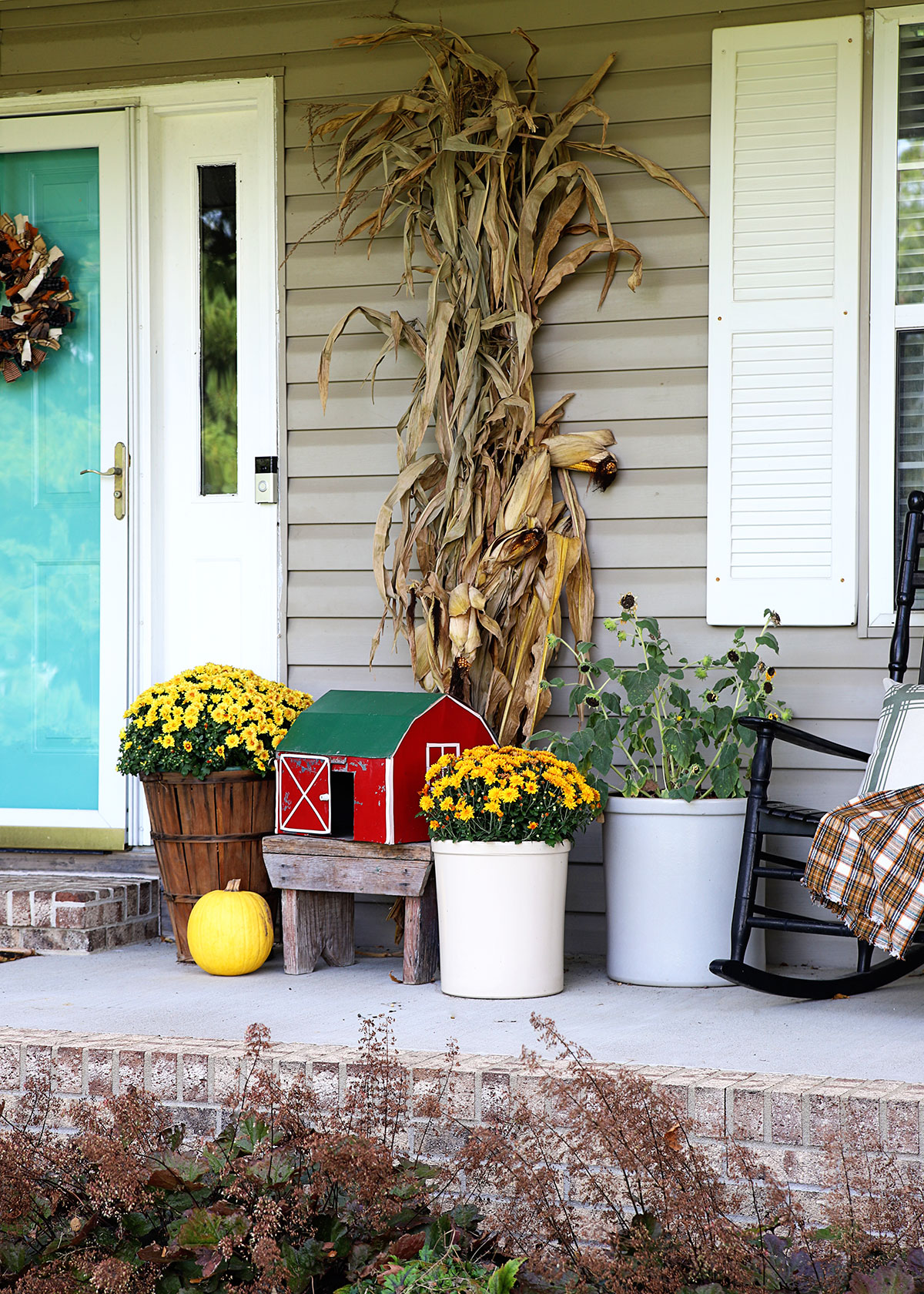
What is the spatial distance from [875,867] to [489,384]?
157cm

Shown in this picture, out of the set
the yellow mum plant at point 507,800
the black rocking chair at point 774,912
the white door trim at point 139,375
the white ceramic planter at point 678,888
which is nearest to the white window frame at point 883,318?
the black rocking chair at point 774,912

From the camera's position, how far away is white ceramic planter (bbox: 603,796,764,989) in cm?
286

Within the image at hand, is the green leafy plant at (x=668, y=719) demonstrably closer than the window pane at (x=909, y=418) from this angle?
Yes

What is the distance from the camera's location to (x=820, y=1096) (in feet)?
6.34

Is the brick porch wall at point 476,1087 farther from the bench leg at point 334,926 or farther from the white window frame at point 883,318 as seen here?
the white window frame at point 883,318

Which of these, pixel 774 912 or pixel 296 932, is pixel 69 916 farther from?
pixel 774 912

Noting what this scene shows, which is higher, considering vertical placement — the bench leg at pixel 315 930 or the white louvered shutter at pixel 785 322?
the white louvered shutter at pixel 785 322

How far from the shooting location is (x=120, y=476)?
11.8 feet

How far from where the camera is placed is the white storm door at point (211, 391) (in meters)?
3.56

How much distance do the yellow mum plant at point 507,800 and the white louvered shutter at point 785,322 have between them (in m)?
0.73

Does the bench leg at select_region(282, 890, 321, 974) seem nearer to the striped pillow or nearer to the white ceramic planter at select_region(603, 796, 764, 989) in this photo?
the white ceramic planter at select_region(603, 796, 764, 989)

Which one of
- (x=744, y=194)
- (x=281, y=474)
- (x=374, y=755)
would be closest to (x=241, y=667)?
(x=281, y=474)

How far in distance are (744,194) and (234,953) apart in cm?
216

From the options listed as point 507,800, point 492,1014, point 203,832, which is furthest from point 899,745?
point 203,832
